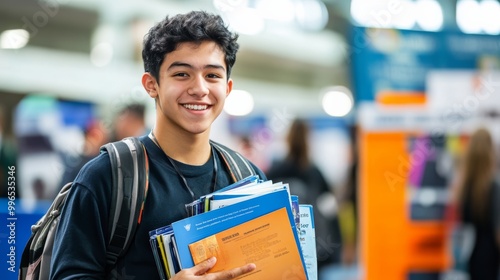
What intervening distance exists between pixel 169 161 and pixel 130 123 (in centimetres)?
280

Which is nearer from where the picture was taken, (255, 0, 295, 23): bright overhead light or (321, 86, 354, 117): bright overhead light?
(255, 0, 295, 23): bright overhead light

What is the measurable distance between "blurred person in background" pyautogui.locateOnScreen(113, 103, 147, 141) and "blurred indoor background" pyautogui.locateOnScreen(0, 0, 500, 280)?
61 centimetres

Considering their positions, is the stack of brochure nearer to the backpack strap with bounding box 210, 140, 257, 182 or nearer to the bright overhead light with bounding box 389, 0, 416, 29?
the backpack strap with bounding box 210, 140, 257, 182

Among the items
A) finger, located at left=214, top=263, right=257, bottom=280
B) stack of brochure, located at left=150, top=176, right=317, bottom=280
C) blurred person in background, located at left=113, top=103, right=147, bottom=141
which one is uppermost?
blurred person in background, located at left=113, top=103, right=147, bottom=141

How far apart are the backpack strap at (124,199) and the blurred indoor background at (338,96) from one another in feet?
11.7

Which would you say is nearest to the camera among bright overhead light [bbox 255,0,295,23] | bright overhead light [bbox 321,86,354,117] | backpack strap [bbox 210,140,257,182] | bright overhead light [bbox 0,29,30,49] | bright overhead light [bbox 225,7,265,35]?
backpack strap [bbox 210,140,257,182]

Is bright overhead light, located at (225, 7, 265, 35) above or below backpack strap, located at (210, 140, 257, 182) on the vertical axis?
above

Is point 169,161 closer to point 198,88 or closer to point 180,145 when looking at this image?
point 180,145

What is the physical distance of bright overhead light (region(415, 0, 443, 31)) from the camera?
20.6 feet

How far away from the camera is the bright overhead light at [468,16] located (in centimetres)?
654

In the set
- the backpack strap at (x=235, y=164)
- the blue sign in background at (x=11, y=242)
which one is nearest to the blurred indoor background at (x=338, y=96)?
the blue sign in background at (x=11, y=242)

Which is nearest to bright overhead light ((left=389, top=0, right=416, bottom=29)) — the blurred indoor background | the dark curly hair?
the blurred indoor background

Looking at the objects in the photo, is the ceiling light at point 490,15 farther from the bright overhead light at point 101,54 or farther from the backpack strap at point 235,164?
the backpack strap at point 235,164

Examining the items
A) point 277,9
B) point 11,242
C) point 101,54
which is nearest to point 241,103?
point 277,9
